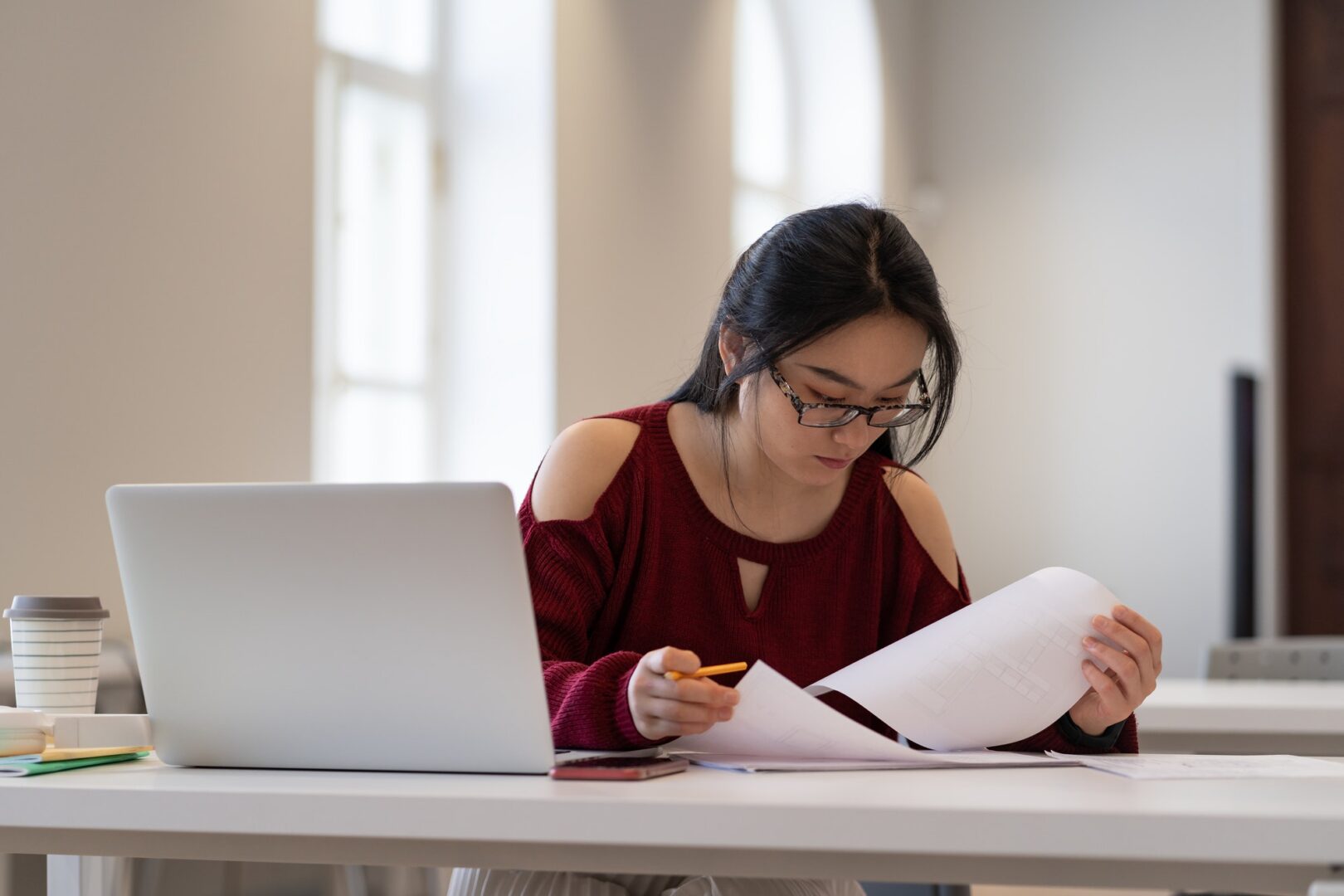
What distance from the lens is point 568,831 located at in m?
0.90

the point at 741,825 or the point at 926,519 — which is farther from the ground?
the point at 926,519

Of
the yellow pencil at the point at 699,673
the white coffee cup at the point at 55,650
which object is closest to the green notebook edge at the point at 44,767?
the white coffee cup at the point at 55,650

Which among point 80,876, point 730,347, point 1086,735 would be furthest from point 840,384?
point 80,876

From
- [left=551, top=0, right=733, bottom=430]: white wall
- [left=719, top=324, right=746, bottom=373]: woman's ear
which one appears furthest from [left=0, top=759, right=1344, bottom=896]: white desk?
[left=551, top=0, right=733, bottom=430]: white wall

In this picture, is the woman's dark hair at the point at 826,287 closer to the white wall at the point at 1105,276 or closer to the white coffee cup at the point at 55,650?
the white coffee cup at the point at 55,650

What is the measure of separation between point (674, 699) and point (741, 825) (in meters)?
0.23

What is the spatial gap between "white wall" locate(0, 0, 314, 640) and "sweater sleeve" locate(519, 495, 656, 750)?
1.04 meters

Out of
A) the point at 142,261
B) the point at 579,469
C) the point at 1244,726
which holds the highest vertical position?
the point at 142,261

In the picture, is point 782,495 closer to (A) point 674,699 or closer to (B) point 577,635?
(B) point 577,635

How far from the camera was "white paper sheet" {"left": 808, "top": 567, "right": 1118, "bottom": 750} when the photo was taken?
4.02 feet

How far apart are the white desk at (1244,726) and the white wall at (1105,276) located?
391cm

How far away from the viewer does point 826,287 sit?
145 cm

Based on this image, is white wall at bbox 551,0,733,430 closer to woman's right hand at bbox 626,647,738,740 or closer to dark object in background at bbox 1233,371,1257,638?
dark object in background at bbox 1233,371,1257,638

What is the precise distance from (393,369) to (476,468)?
334mm
